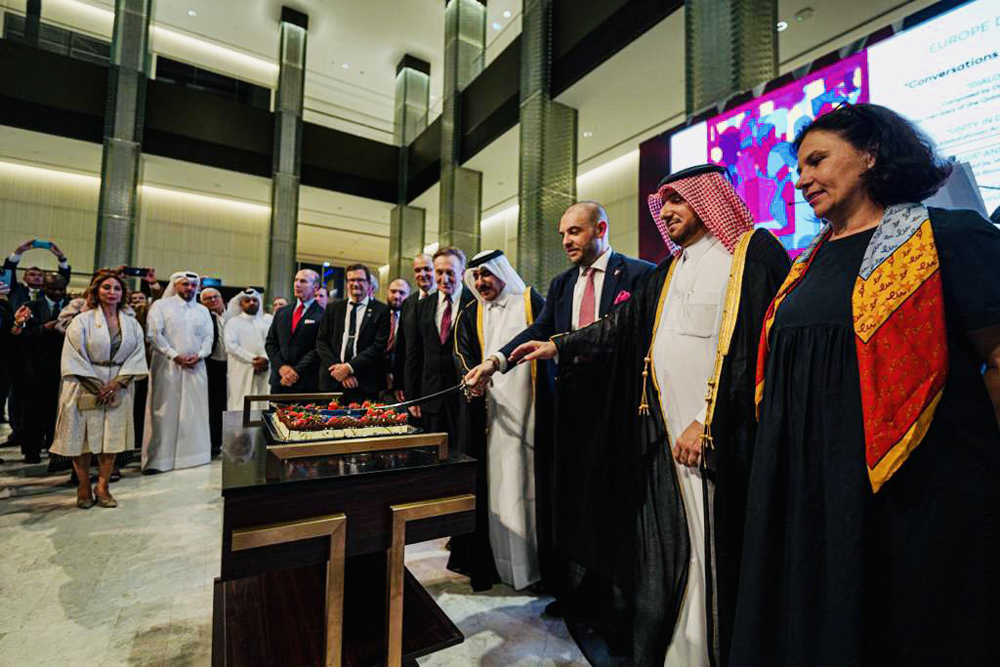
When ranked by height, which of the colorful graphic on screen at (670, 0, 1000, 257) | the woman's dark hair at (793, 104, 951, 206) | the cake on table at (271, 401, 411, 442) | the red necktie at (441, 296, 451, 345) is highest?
the colorful graphic on screen at (670, 0, 1000, 257)

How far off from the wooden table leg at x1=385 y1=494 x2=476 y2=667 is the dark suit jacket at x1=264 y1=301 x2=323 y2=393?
3400 millimetres

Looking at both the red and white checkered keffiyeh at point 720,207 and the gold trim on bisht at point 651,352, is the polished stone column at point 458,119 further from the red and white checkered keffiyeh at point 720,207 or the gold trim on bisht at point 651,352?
the red and white checkered keffiyeh at point 720,207

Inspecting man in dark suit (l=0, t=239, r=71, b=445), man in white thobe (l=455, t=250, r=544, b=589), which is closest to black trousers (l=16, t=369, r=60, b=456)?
man in dark suit (l=0, t=239, r=71, b=445)

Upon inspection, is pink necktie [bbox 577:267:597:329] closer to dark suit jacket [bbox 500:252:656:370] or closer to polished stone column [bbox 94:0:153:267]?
dark suit jacket [bbox 500:252:656:370]

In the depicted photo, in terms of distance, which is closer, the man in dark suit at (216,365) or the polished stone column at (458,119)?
the man in dark suit at (216,365)

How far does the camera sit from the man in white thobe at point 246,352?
5383 mm

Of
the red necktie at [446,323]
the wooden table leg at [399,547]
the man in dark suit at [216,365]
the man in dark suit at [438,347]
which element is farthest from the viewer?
the man in dark suit at [216,365]

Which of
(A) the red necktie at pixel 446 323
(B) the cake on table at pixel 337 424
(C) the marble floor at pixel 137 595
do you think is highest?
(A) the red necktie at pixel 446 323

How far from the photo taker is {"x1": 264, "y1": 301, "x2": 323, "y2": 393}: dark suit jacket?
451 cm

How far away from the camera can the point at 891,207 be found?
110 cm

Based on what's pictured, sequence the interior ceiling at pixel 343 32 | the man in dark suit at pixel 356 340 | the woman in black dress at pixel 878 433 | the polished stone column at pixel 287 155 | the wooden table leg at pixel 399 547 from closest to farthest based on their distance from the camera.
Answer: the woman in black dress at pixel 878 433 → the wooden table leg at pixel 399 547 → the man in dark suit at pixel 356 340 → the polished stone column at pixel 287 155 → the interior ceiling at pixel 343 32

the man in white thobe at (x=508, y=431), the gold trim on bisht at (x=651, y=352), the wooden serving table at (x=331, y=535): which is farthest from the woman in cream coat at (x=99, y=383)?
the gold trim on bisht at (x=651, y=352)

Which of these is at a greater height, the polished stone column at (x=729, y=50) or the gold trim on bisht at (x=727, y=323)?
the polished stone column at (x=729, y=50)

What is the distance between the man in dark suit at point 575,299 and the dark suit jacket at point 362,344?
2016 mm
